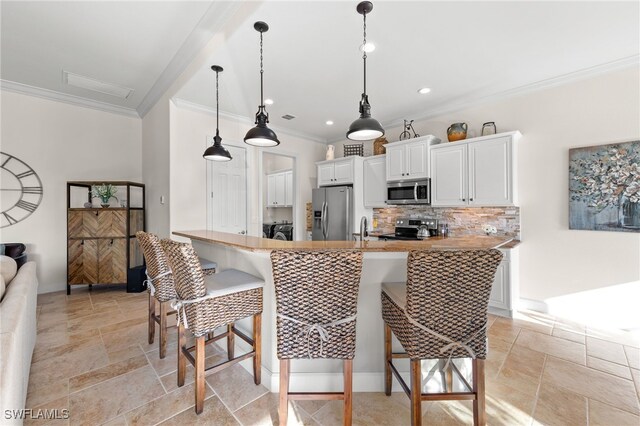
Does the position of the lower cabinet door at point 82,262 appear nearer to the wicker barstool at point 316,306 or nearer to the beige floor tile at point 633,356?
the wicker barstool at point 316,306

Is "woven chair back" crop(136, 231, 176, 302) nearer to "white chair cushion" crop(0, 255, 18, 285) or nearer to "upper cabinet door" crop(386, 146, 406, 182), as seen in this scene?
"white chair cushion" crop(0, 255, 18, 285)

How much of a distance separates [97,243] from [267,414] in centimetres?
375

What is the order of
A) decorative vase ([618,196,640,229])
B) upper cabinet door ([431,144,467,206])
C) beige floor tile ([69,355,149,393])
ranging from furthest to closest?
1. upper cabinet door ([431,144,467,206])
2. decorative vase ([618,196,640,229])
3. beige floor tile ([69,355,149,393])

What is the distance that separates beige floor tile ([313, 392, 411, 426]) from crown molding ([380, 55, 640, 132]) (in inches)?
147

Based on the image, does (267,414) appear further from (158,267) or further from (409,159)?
(409,159)

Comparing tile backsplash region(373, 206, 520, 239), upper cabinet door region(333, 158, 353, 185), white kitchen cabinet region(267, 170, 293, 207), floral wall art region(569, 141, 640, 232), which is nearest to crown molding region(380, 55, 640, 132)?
floral wall art region(569, 141, 640, 232)

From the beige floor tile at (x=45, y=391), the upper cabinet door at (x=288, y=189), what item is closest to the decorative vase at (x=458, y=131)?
the upper cabinet door at (x=288, y=189)

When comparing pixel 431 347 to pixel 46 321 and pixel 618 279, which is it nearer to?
pixel 618 279

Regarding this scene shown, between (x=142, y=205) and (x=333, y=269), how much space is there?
4389mm

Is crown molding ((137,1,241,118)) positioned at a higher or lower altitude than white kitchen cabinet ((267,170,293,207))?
higher

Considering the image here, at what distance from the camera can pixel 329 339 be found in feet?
4.64

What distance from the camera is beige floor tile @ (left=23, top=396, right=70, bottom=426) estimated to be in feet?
5.13

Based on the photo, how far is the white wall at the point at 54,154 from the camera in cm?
371

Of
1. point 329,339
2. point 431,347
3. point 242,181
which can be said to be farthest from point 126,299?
point 431,347
